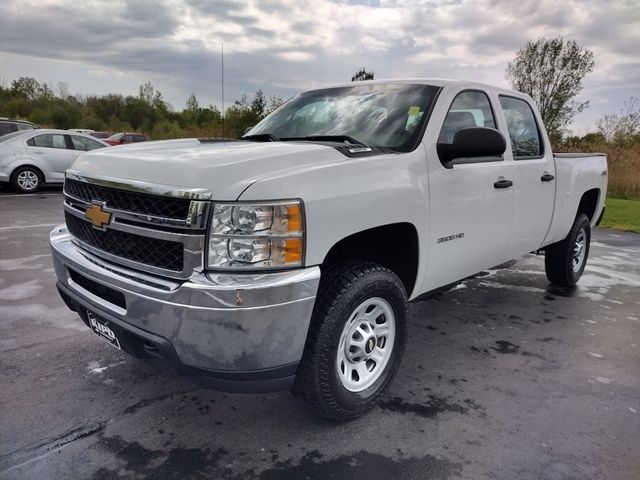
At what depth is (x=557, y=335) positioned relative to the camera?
410 centimetres

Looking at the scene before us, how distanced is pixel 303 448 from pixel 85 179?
183cm

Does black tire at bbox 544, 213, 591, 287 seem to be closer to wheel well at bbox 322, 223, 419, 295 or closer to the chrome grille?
wheel well at bbox 322, 223, 419, 295

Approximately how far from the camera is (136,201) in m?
2.40

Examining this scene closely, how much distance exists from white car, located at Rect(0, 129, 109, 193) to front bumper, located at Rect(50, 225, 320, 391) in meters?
11.4

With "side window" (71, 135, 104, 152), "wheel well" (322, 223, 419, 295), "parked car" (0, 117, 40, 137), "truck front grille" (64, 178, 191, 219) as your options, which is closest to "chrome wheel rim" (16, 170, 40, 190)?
"side window" (71, 135, 104, 152)

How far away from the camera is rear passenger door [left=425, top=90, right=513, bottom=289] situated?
10.3ft

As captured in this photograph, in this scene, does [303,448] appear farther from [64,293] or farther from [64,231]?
[64,231]

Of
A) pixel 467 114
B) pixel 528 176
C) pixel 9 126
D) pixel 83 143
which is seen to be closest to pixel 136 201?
pixel 467 114

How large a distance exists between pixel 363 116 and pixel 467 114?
819 millimetres

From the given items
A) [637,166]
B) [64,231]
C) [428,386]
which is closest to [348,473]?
[428,386]

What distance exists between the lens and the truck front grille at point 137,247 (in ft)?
7.41

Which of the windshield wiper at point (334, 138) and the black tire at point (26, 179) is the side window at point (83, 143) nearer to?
the black tire at point (26, 179)

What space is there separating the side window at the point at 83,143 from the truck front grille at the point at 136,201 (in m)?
11.1

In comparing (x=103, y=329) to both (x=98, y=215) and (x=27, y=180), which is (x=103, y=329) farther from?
(x=27, y=180)
